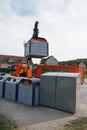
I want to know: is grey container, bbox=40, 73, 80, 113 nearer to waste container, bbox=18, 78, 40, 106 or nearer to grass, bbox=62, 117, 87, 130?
waste container, bbox=18, 78, 40, 106

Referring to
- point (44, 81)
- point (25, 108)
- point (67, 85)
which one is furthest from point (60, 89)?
point (25, 108)

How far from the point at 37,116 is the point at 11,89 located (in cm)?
356

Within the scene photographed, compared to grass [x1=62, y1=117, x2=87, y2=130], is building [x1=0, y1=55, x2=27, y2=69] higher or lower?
higher

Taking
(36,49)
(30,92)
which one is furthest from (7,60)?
(30,92)

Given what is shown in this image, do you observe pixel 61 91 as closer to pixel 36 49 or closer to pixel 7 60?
pixel 36 49

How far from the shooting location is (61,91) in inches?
331

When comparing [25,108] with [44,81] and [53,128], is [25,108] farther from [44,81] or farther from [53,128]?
[53,128]

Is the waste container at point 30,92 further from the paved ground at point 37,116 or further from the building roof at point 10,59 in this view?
the building roof at point 10,59

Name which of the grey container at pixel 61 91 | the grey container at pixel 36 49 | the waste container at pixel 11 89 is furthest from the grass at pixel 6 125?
the grey container at pixel 36 49

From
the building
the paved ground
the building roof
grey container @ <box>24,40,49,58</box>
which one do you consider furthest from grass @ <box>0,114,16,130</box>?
the building roof

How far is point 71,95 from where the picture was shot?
806cm

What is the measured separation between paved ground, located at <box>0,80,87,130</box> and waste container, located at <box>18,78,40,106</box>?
0.39 m

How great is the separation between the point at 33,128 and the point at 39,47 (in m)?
12.7

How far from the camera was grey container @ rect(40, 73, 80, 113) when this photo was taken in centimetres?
805
